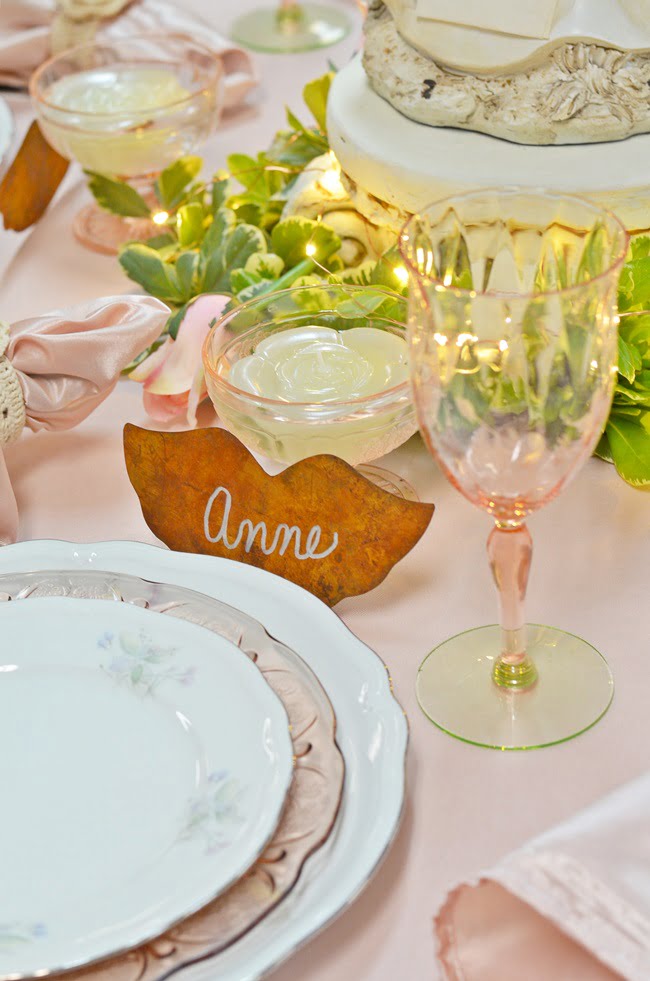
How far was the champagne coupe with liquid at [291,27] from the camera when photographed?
1.45 meters

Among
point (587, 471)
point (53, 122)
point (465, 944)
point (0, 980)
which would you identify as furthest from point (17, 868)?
point (53, 122)

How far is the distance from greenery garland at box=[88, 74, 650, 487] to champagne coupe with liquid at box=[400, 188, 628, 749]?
0.14 m

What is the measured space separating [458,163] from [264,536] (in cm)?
28

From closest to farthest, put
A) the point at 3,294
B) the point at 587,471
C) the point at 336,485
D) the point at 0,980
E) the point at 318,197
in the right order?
the point at 0,980, the point at 336,485, the point at 587,471, the point at 318,197, the point at 3,294

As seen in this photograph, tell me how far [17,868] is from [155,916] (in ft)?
0.25

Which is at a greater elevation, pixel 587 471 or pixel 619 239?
pixel 619 239

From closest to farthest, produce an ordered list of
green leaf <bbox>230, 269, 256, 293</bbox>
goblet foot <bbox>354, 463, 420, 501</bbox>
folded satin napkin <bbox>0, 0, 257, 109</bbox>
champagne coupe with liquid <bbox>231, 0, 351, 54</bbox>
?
goblet foot <bbox>354, 463, 420, 501</bbox>
green leaf <bbox>230, 269, 256, 293</bbox>
folded satin napkin <bbox>0, 0, 257, 109</bbox>
champagne coupe with liquid <bbox>231, 0, 351, 54</bbox>

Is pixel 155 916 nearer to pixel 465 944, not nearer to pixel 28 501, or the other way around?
pixel 465 944

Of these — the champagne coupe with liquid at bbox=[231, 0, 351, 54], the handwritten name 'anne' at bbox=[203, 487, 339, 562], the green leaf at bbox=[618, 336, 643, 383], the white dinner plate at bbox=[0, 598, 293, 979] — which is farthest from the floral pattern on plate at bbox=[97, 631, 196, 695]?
the champagne coupe with liquid at bbox=[231, 0, 351, 54]

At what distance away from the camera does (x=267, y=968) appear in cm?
42

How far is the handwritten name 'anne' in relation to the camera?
2.11 ft

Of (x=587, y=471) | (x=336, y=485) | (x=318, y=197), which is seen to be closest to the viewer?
(x=336, y=485)

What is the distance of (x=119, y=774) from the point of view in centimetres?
52

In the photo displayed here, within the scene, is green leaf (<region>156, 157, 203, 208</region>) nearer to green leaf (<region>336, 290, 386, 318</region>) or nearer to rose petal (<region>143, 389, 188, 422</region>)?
rose petal (<region>143, 389, 188, 422</region>)
